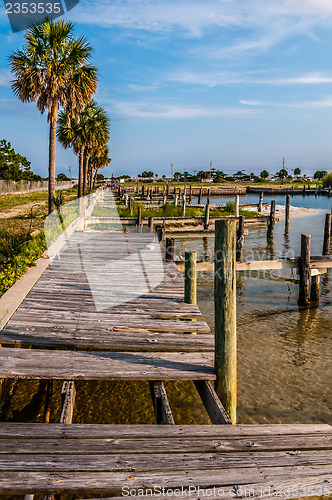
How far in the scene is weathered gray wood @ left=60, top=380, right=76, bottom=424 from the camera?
3.70m

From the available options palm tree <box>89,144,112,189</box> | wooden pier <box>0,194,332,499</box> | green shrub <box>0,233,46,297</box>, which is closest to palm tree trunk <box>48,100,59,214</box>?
green shrub <box>0,233,46,297</box>

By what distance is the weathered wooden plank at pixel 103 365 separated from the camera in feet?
14.1

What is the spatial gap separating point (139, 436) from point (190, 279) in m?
4.05

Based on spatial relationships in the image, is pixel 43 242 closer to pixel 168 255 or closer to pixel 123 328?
pixel 168 255

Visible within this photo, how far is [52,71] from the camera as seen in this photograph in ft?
65.4

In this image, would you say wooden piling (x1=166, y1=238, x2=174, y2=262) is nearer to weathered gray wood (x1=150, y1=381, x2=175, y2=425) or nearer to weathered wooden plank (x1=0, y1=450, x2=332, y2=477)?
weathered gray wood (x1=150, y1=381, x2=175, y2=425)

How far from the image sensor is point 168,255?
446 inches

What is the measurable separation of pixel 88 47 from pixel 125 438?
2194 cm

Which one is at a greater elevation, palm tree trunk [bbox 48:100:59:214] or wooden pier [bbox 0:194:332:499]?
palm tree trunk [bbox 48:100:59:214]

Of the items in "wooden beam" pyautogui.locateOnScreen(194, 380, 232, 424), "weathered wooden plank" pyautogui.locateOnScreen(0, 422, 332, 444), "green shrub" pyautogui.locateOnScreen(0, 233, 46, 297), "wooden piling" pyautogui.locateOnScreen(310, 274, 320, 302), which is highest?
"green shrub" pyautogui.locateOnScreen(0, 233, 46, 297)

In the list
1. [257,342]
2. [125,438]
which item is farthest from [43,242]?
[125,438]

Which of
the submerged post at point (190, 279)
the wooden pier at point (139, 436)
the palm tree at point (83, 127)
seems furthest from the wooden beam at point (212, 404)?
the palm tree at point (83, 127)

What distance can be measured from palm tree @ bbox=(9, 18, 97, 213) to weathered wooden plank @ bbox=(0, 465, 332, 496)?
19.3 meters

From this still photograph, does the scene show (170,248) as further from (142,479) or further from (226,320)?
(142,479)
